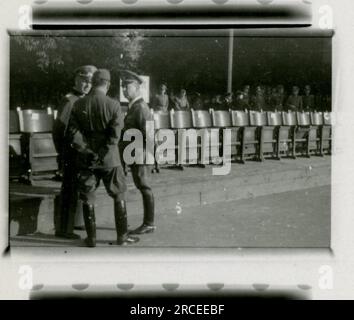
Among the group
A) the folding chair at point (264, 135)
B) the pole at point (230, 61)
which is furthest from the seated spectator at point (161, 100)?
the folding chair at point (264, 135)

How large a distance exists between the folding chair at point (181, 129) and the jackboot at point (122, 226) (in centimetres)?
37

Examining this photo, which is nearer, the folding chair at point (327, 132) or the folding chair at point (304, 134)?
the folding chair at point (327, 132)

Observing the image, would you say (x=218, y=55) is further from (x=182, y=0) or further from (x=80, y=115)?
(x=80, y=115)

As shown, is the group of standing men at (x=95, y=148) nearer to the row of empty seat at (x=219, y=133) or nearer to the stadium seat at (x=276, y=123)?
the row of empty seat at (x=219, y=133)

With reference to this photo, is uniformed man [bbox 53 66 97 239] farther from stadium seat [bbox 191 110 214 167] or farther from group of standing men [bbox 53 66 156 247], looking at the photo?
stadium seat [bbox 191 110 214 167]

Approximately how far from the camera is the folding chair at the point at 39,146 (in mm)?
3189

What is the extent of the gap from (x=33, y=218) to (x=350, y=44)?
1704 mm

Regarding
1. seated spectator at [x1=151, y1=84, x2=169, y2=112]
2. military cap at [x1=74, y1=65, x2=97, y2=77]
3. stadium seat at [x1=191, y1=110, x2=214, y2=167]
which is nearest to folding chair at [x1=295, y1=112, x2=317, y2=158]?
stadium seat at [x1=191, y1=110, x2=214, y2=167]

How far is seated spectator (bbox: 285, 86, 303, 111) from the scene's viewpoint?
2918 millimetres

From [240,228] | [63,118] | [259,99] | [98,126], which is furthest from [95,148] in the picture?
[259,99]

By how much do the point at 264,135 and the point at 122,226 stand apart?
1957 mm

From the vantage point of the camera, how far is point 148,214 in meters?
2.72
